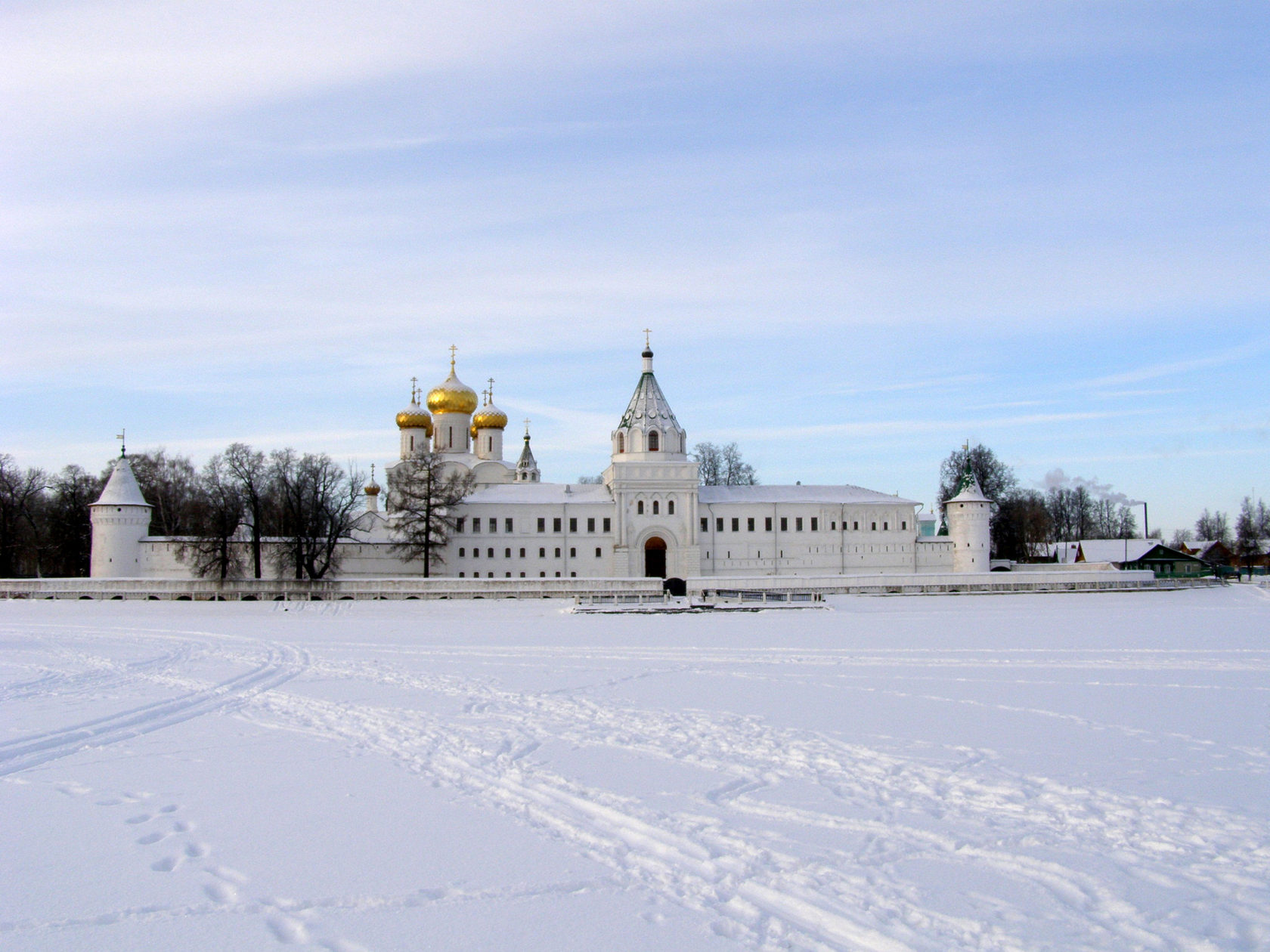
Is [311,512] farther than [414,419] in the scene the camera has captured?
No

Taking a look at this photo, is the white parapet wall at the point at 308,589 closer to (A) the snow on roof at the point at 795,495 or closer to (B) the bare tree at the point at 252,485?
(B) the bare tree at the point at 252,485

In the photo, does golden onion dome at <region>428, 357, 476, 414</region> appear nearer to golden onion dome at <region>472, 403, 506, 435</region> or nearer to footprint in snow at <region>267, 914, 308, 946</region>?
golden onion dome at <region>472, 403, 506, 435</region>

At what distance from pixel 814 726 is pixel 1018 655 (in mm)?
9141

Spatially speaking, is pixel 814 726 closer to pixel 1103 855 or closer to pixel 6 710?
pixel 1103 855

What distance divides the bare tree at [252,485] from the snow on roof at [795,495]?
2063 centimetres

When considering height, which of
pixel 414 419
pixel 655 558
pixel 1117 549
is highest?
pixel 414 419

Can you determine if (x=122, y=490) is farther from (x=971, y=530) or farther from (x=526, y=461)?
(x=971, y=530)

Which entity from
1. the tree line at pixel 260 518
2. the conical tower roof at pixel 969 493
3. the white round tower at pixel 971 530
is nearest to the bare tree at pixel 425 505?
the tree line at pixel 260 518

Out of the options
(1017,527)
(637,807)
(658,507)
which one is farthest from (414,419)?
(637,807)

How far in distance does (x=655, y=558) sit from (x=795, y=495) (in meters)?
7.97

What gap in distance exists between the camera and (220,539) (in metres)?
42.0

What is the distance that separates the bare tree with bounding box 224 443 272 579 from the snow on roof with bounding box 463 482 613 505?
940cm

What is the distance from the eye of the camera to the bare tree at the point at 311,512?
43125 millimetres

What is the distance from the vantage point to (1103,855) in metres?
6.62
